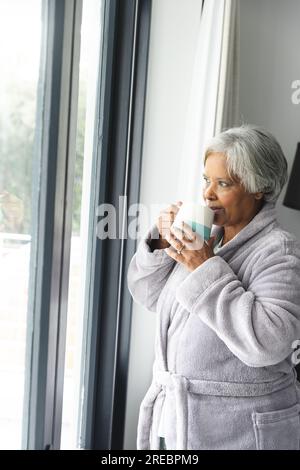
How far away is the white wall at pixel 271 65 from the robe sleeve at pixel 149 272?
4.00 ft

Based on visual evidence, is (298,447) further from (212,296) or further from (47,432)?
(47,432)

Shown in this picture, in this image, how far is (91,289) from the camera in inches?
72.9

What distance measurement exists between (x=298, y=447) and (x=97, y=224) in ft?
2.87

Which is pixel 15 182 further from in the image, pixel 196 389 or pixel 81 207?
pixel 196 389

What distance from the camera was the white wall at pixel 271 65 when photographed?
244cm

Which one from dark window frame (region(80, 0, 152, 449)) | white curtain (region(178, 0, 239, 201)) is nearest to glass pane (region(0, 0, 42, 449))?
dark window frame (region(80, 0, 152, 449))

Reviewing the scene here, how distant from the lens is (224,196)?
1275 millimetres

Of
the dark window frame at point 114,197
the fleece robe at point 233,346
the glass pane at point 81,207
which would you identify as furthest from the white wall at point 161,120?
the fleece robe at point 233,346

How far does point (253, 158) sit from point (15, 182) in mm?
524

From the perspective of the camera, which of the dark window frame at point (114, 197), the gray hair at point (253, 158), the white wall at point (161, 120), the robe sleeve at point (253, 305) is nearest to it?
the robe sleeve at point (253, 305)

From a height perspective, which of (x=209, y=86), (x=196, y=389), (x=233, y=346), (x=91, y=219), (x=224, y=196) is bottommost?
(x=196, y=389)

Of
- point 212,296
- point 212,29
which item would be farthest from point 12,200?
point 212,29

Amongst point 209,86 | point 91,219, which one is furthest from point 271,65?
point 91,219

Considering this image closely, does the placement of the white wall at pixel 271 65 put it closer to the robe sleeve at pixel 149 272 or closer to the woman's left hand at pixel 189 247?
the robe sleeve at pixel 149 272
